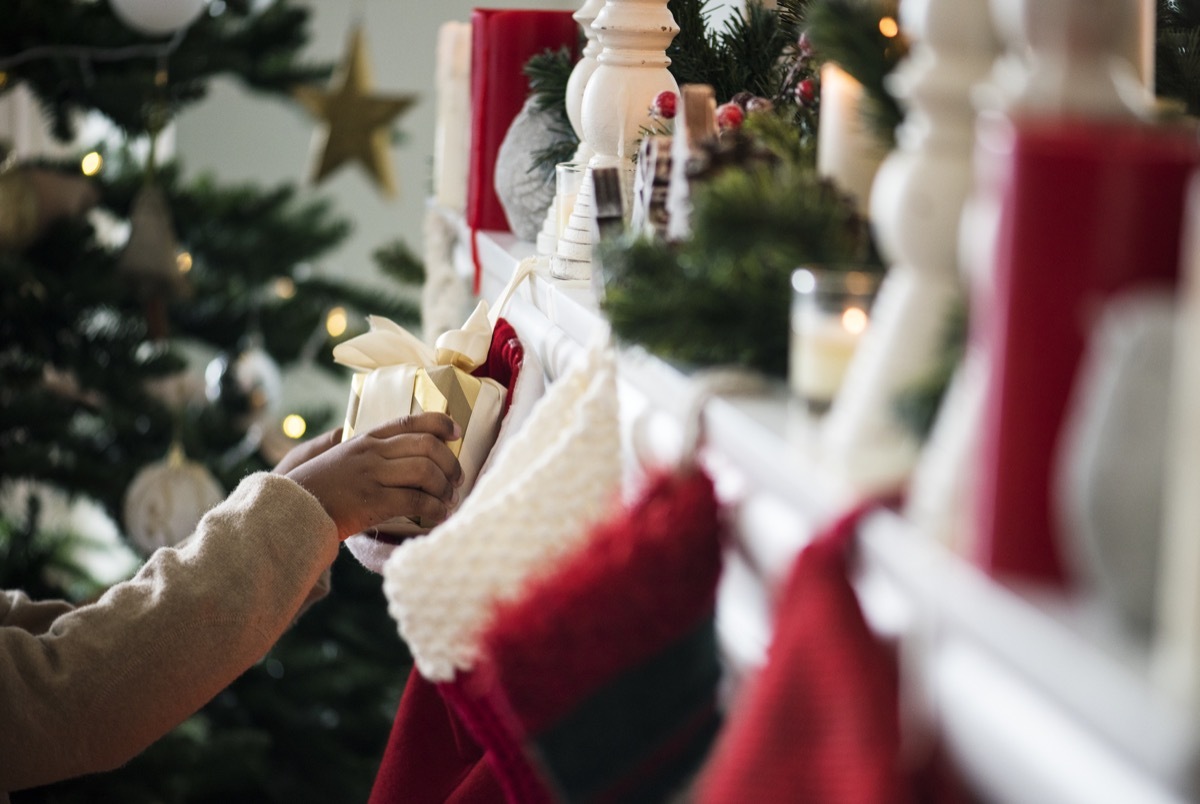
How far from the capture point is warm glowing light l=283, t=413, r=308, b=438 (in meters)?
1.79

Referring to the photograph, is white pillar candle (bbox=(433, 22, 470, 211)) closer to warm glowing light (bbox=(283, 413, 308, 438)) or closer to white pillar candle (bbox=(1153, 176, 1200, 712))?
warm glowing light (bbox=(283, 413, 308, 438))

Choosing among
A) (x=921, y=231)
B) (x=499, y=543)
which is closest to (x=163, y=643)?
(x=499, y=543)

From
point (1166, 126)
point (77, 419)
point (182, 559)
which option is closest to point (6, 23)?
point (77, 419)

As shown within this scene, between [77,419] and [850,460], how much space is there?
1.58m

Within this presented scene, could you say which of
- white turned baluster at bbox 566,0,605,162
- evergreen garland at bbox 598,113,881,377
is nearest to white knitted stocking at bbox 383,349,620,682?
evergreen garland at bbox 598,113,881,377

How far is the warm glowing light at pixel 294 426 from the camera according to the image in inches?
70.6

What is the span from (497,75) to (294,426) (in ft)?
2.68

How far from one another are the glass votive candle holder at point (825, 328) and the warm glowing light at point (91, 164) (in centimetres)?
148

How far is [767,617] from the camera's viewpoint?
0.51 meters

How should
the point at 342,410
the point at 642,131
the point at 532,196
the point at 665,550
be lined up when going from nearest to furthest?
the point at 665,550 < the point at 642,131 < the point at 532,196 < the point at 342,410

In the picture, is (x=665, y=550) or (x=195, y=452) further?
(x=195, y=452)

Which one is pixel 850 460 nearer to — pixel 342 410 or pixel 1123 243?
pixel 1123 243

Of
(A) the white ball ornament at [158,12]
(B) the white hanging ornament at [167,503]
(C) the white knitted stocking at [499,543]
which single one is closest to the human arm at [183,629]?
(C) the white knitted stocking at [499,543]

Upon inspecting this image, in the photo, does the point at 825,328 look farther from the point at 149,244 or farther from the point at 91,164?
the point at 91,164
